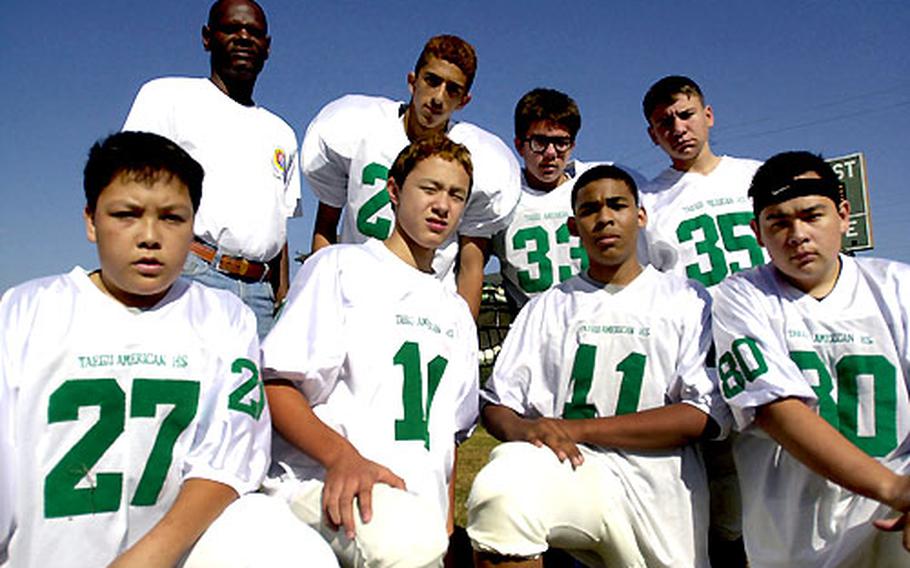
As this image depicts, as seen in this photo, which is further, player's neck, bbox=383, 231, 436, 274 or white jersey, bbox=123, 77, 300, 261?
white jersey, bbox=123, 77, 300, 261

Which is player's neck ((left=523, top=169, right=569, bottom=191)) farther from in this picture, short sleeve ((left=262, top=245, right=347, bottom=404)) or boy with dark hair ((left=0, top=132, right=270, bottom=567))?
boy with dark hair ((left=0, top=132, right=270, bottom=567))

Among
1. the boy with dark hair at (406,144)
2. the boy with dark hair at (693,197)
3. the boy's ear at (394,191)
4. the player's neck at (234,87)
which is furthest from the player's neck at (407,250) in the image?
the boy with dark hair at (693,197)

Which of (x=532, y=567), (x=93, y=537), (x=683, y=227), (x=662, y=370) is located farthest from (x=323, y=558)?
(x=683, y=227)

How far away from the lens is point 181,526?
2.17 meters

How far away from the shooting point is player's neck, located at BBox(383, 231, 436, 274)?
322 centimetres

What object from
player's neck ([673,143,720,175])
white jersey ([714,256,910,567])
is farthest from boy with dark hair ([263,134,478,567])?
player's neck ([673,143,720,175])

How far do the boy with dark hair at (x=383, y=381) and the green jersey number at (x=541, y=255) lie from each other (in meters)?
1.10

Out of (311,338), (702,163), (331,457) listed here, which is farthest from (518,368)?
(702,163)

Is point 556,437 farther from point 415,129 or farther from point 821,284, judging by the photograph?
point 415,129

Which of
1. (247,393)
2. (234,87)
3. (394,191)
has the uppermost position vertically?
(234,87)

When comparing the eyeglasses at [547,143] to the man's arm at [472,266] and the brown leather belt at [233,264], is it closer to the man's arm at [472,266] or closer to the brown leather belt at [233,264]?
the man's arm at [472,266]

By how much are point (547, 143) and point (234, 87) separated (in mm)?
1691

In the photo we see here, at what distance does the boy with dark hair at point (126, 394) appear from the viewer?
2262 millimetres

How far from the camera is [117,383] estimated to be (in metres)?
2.39
